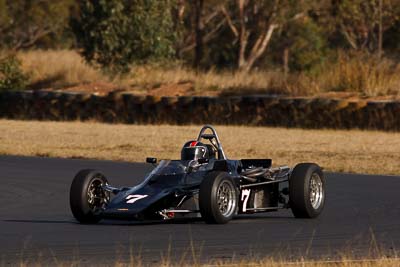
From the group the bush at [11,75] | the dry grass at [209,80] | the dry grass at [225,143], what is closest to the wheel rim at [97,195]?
the dry grass at [225,143]

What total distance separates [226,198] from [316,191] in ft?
5.00

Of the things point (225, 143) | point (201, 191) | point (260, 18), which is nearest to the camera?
point (201, 191)

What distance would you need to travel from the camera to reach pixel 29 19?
67562 mm

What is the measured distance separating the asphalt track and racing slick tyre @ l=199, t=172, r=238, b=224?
0.42 ft

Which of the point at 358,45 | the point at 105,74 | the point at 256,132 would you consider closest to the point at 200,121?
the point at 256,132

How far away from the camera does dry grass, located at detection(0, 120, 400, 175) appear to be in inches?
920

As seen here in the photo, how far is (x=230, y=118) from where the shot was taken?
34.1m

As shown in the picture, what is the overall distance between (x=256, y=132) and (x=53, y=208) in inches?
624

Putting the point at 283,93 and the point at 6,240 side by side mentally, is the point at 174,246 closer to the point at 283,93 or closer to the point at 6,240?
the point at 6,240

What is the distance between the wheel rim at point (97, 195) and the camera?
1390 cm

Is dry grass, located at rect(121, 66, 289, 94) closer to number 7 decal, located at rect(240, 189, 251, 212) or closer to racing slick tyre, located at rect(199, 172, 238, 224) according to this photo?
number 7 decal, located at rect(240, 189, 251, 212)

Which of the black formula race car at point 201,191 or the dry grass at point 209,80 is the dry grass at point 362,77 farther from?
the black formula race car at point 201,191

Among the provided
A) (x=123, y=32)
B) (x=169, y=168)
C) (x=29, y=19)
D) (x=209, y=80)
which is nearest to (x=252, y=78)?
(x=209, y=80)

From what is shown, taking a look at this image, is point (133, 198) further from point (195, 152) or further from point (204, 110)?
point (204, 110)
